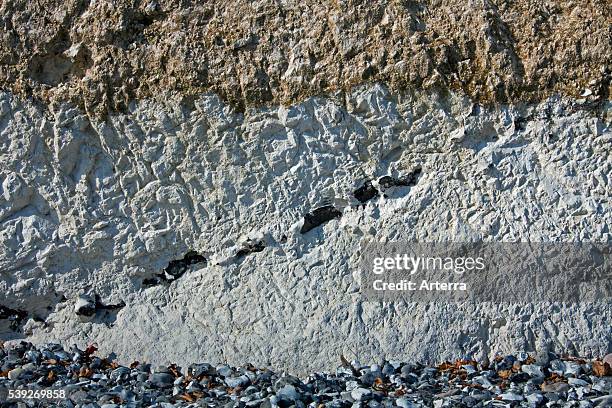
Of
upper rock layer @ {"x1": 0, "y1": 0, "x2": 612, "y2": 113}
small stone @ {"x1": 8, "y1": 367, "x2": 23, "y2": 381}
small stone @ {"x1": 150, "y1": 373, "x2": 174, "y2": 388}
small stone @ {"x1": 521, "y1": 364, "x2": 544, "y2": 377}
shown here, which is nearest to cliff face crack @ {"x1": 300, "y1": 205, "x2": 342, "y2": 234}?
upper rock layer @ {"x1": 0, "y1": 0, "x2": 612, "y2": 113}

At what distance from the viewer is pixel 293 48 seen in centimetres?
504

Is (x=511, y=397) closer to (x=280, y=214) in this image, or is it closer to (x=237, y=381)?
(x=237, y=381)

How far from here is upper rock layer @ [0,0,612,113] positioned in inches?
192

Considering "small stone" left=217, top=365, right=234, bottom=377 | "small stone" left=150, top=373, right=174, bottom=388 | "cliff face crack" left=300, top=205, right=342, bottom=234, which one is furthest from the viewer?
"cliff face crack" left=300, top=205, right=342, bottom=234

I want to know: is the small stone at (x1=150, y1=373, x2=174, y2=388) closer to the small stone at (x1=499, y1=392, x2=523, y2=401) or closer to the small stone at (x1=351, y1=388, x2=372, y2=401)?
the small stone at (x1=351, y1=388, x2=372, y2=401)

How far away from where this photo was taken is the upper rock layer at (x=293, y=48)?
4879 mm

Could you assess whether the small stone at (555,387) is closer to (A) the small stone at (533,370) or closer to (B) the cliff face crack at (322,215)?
(A) the small stone at (533,370)

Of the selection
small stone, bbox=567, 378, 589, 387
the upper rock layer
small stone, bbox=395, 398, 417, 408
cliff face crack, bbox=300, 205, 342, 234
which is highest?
the upper rock layer

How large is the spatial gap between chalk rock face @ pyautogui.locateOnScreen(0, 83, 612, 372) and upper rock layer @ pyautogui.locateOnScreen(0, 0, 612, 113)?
12cm

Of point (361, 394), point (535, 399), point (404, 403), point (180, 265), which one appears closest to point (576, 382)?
point (535, 399)

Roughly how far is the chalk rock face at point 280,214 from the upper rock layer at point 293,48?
12 cm

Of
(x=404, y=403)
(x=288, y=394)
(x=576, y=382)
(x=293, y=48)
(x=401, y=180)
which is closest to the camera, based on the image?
(x=404, y=403)

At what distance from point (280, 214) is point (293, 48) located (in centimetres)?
100

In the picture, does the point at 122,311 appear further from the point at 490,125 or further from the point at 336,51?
the point at 490,125
